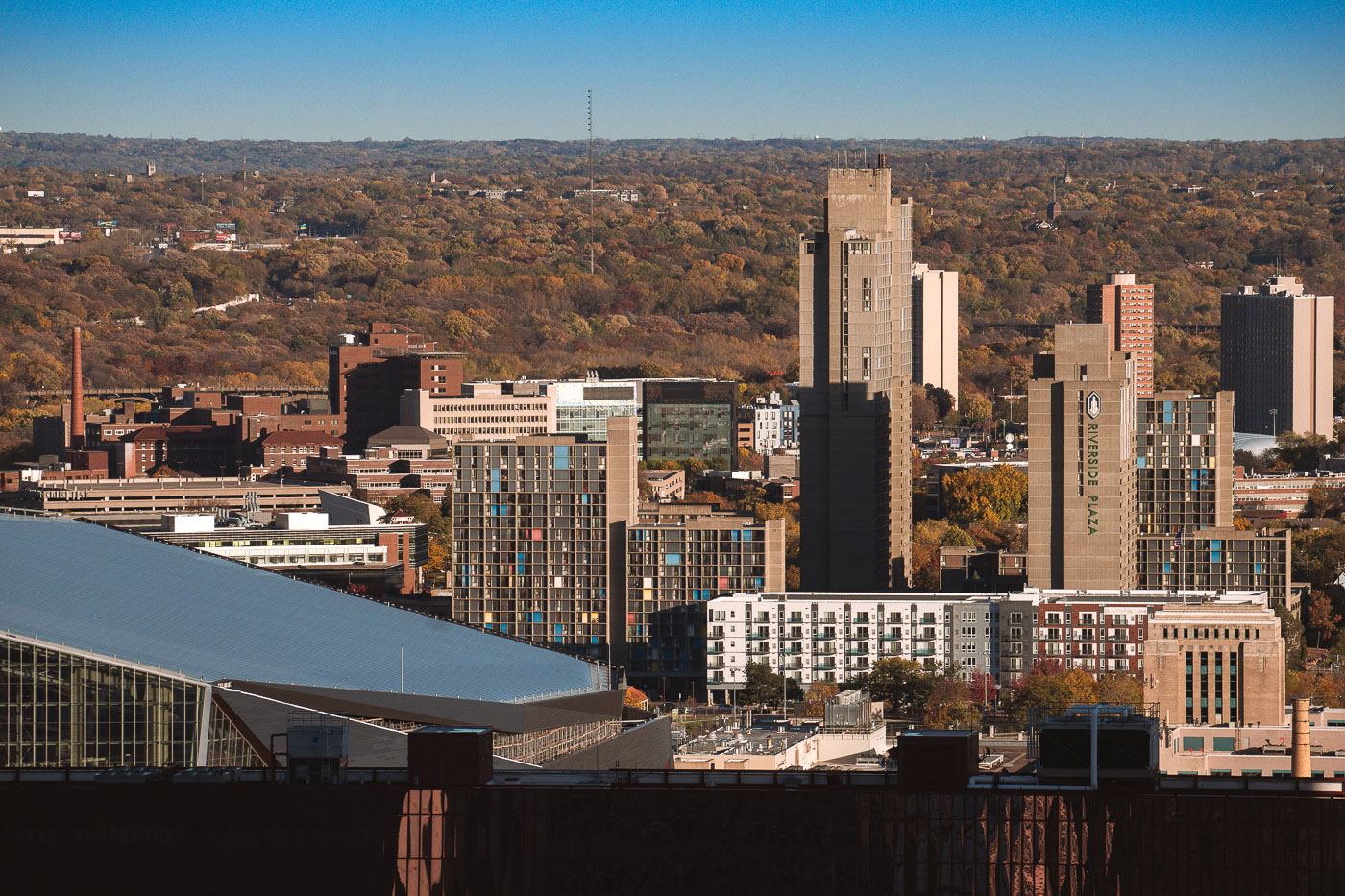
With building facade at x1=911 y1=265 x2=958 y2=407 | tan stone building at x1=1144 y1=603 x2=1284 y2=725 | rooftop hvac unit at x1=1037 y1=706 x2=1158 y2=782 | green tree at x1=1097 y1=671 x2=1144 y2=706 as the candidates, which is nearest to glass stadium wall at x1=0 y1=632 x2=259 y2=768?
rooftop hvac unit at x1=1037 y1=706 x2=1158 y2=782

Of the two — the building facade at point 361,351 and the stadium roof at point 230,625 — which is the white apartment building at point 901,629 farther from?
the building facade at point 361,351

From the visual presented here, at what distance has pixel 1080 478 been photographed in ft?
178

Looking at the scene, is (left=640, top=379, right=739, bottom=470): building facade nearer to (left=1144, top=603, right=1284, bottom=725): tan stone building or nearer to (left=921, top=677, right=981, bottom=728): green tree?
(left=921, top=677, right=981, bottom=728): green tree

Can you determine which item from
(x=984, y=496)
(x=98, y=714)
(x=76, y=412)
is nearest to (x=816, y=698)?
(x=98, y=714)

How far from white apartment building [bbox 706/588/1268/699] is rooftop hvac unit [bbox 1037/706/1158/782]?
32.9m

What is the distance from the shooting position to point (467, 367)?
115 metres

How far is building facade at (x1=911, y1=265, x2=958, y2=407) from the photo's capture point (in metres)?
114

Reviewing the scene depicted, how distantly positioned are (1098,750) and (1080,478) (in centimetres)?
3683

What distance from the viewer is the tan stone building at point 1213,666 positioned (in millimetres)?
47656

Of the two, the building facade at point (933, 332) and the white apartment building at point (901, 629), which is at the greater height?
the building facade at point (933, 332)

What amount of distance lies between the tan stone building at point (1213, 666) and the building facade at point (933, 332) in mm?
63822

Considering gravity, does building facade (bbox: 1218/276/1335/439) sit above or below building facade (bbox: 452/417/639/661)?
above

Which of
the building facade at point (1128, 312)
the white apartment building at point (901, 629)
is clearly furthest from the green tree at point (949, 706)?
the building facade at point (1128, 312)

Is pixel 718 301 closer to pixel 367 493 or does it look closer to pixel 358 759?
pixel 367 493
